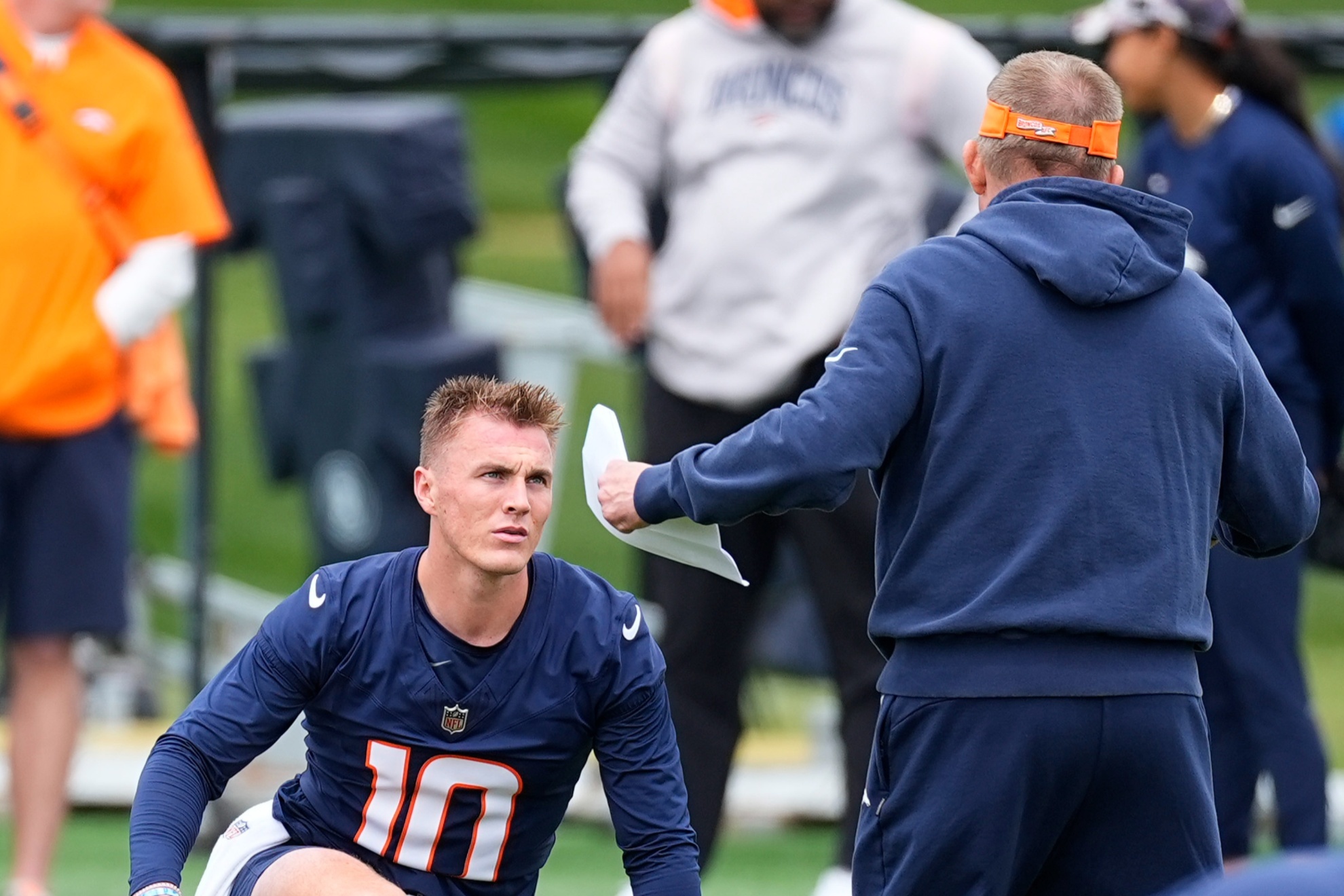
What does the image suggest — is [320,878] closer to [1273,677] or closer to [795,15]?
[795,15]

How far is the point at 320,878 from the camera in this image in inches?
131

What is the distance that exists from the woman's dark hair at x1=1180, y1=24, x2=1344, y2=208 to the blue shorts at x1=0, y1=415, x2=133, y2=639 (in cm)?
251

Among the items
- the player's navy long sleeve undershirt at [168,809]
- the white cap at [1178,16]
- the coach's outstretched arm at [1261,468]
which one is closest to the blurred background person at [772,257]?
the white cap at [1178,16]

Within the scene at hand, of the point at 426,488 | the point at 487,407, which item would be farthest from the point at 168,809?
the point at 487,407

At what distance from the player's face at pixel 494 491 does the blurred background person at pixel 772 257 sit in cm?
128

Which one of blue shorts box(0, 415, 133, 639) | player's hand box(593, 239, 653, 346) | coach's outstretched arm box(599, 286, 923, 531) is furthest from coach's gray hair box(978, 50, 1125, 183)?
blue shorts box(0, 415, 133, 639)

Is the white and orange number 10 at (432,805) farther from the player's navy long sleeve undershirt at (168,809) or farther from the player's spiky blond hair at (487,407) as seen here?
the player's spiky blond hair at (487,407)

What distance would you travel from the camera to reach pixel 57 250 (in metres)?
4.93

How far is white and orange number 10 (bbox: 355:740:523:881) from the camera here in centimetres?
340

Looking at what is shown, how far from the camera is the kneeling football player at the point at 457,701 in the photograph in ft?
10.9

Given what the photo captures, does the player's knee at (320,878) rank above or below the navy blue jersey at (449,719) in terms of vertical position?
below

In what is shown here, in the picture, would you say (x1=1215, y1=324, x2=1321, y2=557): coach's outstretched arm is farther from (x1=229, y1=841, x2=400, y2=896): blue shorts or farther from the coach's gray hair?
(x1=229, y1=841, x2=400, y2=896): blue shorts

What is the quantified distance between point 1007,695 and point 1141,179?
2.19 m

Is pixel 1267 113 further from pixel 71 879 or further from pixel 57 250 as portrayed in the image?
pixel 71 879
